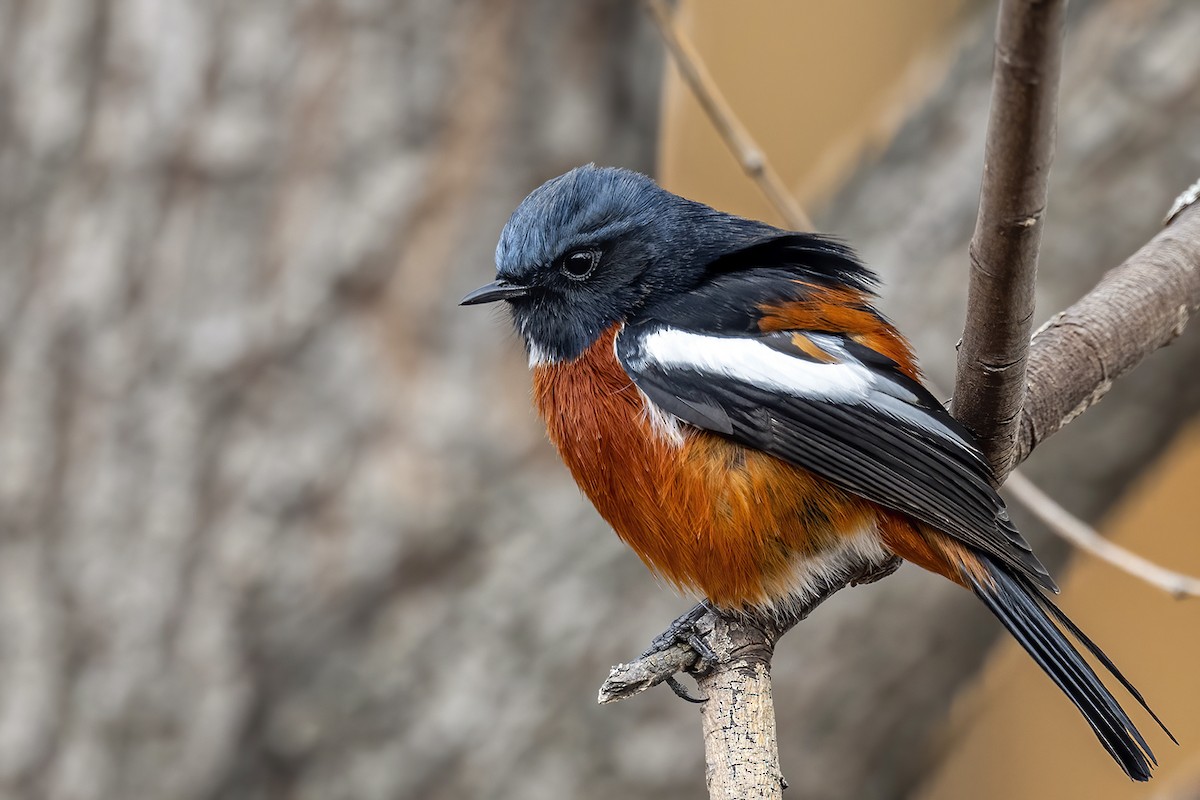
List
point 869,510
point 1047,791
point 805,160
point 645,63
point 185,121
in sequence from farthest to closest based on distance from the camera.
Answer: point 805,160
point 1047,791
point 645,63
point 185,121
point 869,510

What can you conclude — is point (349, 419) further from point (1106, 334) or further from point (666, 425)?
point (1106, 334)

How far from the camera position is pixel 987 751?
Result: 244 inches

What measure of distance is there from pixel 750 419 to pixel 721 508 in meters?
0.20

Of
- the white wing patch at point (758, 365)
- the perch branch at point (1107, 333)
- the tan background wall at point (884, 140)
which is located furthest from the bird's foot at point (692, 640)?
the tan background wall at point (884, 140)

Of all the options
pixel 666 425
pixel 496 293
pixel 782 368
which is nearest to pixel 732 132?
pixel 496 293

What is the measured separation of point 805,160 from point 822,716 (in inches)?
128

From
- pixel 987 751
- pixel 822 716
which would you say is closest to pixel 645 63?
pixel 822 716

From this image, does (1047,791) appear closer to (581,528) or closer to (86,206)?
(581,528)

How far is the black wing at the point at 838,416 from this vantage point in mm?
2484

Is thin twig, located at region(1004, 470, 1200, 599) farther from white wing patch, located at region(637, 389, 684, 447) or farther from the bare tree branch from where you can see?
white wing patch, located at region(637, 389, 684, 447)

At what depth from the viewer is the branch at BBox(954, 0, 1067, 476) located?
152cm

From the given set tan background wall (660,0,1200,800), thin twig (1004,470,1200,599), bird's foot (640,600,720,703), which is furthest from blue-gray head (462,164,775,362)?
tan background wall (660,0,1200,800)

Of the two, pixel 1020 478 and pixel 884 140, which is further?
pixel 884 140

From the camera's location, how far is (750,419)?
2.66 m
